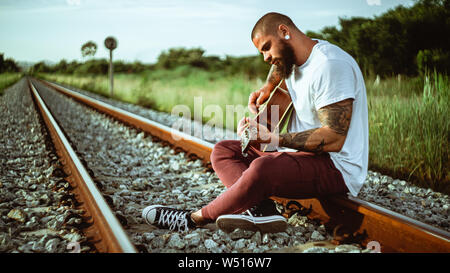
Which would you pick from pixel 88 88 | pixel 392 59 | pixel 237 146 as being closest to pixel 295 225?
pixel 237 146

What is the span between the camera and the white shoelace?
8.35 feet

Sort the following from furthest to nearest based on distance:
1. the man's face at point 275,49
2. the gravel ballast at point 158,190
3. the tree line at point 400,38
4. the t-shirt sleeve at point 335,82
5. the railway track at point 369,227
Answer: the tree line at point 400,38
the man's face at point 275,49
the gravel ballast at point 158,190
the t-shirt sleeve at point 335,82
the railway track at point 369,227

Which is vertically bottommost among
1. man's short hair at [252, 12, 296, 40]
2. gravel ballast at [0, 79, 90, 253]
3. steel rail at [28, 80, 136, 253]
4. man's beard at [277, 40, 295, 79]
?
gravel ballast at [0, 79, 90, 253]

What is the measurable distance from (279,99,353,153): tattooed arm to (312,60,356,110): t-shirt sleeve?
4 centimetres

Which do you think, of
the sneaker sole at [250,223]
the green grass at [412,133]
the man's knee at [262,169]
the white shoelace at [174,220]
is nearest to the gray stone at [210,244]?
the sneaker sole at [250,223]

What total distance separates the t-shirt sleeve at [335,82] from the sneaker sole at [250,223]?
2.59 feet

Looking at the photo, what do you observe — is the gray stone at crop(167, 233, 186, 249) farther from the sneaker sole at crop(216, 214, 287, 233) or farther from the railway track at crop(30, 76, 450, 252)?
the railway track at crop(30, 76, 450, 252)

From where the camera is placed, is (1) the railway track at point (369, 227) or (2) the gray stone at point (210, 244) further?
(2) the gray stone at point (210, 244)

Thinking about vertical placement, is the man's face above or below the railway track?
above

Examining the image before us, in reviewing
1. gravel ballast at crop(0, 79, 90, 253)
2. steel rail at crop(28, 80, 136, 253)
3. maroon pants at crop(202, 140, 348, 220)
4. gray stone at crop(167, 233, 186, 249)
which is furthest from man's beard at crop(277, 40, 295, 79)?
gravel ballast at crop(0, 79, 90, 253)

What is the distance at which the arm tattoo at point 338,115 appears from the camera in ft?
7.38

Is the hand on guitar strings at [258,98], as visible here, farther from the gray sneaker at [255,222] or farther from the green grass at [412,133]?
the green grass at [412,133]

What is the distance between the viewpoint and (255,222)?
7.82ft
